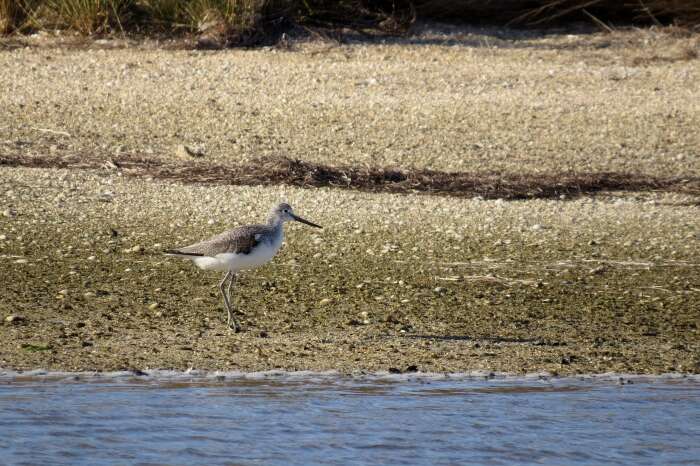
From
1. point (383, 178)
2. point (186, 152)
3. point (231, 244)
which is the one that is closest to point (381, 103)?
point (383, 178)

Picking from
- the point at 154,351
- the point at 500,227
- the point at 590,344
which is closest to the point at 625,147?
the point at 500,227

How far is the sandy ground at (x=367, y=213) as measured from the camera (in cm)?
724

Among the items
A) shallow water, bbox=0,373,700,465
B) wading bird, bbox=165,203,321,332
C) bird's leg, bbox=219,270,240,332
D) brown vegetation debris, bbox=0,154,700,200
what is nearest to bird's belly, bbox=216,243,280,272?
wading bird, bbox=165,203,321,332

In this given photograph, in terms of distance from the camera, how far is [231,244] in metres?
7.53

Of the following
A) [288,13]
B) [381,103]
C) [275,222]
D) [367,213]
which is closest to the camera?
[275,222]

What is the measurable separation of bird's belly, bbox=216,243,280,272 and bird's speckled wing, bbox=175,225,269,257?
0.09 feet

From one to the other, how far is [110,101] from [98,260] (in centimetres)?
437

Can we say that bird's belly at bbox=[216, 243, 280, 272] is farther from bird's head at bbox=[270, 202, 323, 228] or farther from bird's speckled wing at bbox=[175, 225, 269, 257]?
bird's head at bbox=[270, 202, 323, 228]

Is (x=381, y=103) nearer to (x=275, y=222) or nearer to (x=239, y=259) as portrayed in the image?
(x=275, y=222)

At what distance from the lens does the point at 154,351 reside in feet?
22.9

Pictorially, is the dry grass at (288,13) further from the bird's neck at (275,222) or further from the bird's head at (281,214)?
the bird's neck at (275,222)

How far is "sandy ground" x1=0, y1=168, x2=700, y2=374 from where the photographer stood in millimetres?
7047

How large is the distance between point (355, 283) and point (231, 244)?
108 centimetres

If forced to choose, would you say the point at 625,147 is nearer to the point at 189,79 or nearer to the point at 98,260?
the point at 189,79
